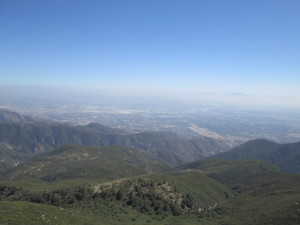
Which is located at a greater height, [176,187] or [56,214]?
[56,214]

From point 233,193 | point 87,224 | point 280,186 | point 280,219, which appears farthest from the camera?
point 233,193

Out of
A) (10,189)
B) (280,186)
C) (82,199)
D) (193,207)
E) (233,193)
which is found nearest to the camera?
(82,199)

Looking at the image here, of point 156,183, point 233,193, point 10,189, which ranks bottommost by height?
point 233,193

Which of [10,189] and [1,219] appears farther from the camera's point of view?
[10,189]

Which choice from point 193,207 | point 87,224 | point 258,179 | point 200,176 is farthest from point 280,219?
point 258,179

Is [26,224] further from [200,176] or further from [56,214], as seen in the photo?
[200,176]

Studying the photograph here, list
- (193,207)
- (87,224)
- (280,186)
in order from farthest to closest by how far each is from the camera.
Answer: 1. (280,186)
2. (193,207)
3. (87,224)

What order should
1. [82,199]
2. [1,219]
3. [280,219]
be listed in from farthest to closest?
[82,199], [280,219], [1,219]

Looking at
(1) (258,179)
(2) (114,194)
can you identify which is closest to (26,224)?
(2) (114,194)

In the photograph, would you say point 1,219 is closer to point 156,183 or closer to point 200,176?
point 156,183
